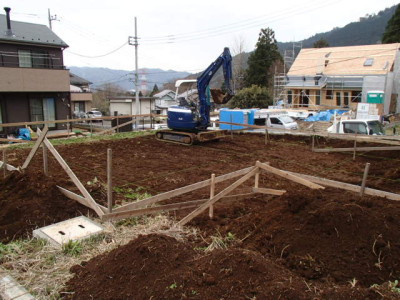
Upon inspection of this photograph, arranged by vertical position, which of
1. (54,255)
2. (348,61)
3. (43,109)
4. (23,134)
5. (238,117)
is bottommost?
(54,255)

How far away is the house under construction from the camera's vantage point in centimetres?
3397

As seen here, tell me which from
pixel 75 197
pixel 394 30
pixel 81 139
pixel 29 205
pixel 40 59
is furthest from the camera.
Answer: pixel 394 30

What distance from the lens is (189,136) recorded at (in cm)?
1551

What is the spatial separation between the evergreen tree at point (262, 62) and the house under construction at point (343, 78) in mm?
8338

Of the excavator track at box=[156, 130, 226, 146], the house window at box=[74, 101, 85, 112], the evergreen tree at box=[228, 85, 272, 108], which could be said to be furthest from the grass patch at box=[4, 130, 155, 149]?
the house window at box=[74, 101, 85, 112]

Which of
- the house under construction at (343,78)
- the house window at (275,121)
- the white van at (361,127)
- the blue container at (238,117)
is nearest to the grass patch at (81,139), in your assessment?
the blue container at (238,117)

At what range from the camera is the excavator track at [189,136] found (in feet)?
49.7

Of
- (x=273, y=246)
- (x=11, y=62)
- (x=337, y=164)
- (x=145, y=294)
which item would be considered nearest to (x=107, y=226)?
(x=145, y=294)

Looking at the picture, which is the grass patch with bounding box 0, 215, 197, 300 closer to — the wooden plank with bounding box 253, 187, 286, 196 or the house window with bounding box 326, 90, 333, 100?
the wooden plank with bounding box 253, 187, 286, 196

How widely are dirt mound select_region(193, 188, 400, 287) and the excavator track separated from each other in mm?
9519

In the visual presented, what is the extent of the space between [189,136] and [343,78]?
27.4 m

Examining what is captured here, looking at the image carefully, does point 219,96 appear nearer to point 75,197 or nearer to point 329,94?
point 75,197

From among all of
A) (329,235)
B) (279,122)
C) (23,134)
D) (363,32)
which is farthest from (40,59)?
(363,32)

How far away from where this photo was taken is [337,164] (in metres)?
11.5
